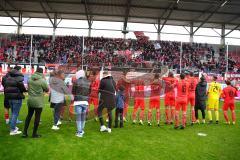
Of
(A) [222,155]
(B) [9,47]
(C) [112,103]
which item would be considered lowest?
(A) [222,155]

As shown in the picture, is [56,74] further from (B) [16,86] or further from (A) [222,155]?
(A) [222,155]

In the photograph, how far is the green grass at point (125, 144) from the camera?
7031mm

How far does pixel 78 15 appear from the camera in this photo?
3694 centimetres

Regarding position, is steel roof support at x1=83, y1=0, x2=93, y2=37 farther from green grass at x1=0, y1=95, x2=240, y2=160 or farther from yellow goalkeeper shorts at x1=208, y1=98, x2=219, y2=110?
green grass at x1=0, y1=95, x2=240, y2=160

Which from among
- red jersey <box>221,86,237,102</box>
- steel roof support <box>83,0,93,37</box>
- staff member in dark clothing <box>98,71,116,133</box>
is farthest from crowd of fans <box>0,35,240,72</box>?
staff member in dark clothing <box>98,71,116,133</box>

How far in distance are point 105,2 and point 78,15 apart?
5.76 m

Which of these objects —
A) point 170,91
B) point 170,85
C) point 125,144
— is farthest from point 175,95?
point 125,144

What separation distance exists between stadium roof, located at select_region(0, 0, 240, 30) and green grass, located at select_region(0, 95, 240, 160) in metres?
24.1

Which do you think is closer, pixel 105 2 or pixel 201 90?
pixel 201 90

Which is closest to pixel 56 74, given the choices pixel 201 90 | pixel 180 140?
pixel 180 140

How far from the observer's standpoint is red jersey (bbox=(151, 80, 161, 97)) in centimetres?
1109

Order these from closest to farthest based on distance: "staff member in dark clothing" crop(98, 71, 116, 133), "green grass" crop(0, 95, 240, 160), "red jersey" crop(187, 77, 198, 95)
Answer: "green grass" crop(0, 95, 240, 160) < "staff member in dark clothing" crop(98, 71, 116, 133) < "red jersey" crop(187, 77, 198, 95)

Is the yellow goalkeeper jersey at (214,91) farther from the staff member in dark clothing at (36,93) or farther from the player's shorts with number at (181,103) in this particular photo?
the staff member in dark clothing at (36,93)

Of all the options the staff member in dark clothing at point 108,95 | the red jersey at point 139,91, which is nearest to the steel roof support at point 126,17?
the red jersey at point 139,91
